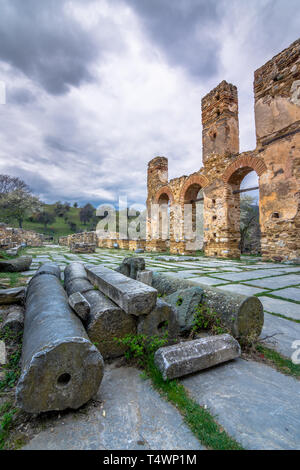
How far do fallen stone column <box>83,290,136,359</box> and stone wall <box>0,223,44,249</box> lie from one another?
11363 mm

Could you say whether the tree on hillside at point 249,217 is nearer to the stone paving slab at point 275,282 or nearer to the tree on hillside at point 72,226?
the stone paving slab at point 275,282

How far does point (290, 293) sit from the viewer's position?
3.65m

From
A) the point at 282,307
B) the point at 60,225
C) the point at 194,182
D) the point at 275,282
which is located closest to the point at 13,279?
the point at 282,307

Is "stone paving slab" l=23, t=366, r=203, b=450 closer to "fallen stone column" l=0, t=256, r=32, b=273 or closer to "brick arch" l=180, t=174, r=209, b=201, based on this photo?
"fallen stone column" l=0, t=256, r=32, b=273

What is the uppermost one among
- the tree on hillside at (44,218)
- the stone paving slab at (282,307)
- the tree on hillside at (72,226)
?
the tree on hillside at (44,218)

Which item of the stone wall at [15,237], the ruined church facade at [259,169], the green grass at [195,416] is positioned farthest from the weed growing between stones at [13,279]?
the ruined church facade at [259,169]

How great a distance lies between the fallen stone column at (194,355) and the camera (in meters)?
1.58

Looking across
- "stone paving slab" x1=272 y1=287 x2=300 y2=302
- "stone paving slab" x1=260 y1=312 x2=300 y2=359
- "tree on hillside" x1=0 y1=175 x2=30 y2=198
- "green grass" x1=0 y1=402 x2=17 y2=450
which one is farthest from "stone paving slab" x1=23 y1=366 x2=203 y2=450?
"tree on hillside" x1=0 y1=175 x2=30 y2=198

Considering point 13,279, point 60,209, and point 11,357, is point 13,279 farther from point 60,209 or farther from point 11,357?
point 60,209

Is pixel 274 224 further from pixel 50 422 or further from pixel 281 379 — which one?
pixel 50 422

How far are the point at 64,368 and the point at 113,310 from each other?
2.30ft

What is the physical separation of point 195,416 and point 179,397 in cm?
17

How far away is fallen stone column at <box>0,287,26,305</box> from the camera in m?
2.93
